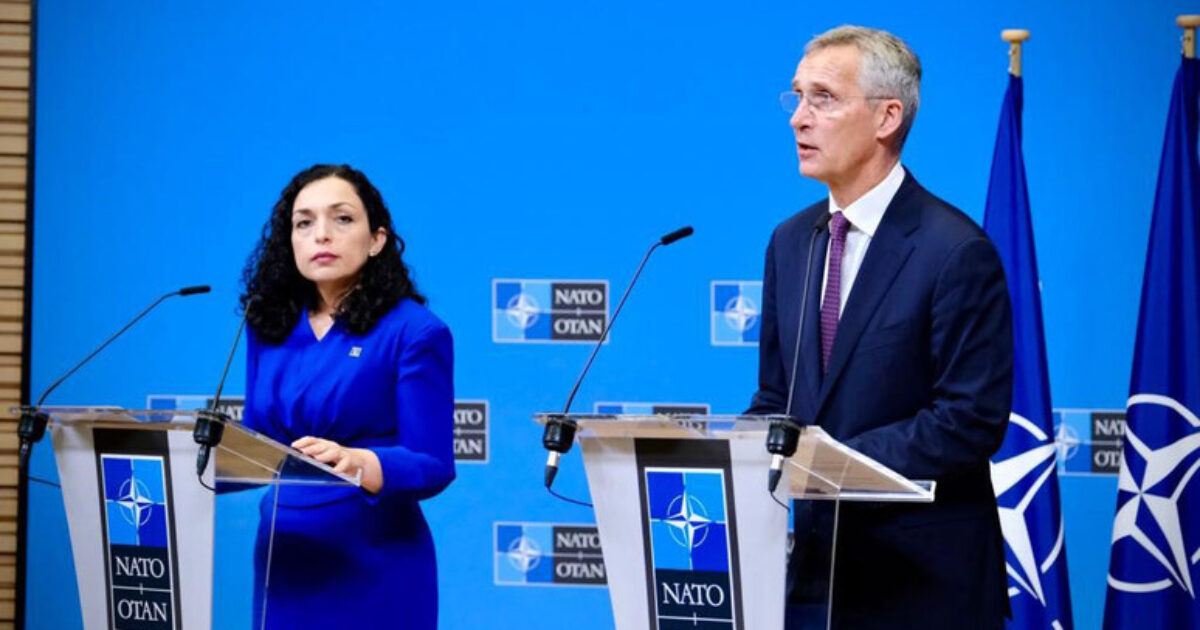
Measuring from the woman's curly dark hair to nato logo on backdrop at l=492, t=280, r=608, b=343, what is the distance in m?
1.75

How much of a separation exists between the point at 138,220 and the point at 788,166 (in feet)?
7.22

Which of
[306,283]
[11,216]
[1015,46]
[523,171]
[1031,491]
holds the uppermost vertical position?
[1015,46]

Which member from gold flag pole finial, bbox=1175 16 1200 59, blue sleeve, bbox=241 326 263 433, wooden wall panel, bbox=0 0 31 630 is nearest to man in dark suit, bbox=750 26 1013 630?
blue sleeve, bbox=241 326 263 433

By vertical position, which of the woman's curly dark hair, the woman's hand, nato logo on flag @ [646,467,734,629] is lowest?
nato logo on flag @ [646,467,734,629]

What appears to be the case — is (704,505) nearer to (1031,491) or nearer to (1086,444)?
(1031,491)

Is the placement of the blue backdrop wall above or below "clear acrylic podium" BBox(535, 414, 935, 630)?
above

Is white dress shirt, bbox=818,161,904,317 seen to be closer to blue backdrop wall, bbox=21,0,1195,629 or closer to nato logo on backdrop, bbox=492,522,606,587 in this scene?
blue backdrop wall, bbox=21,0,1195,629

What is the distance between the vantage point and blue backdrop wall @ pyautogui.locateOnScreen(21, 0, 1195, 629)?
455 cm

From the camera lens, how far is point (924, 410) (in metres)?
2.32

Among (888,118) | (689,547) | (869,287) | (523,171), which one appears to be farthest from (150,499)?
(523,171)

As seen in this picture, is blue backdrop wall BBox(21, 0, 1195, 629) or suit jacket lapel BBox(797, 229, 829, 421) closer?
suit jacket lapel BBox(797, 229, 829, 421)

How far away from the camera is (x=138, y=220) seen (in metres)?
5.06

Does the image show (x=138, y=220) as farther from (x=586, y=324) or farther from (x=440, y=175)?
(x=586, y=324)

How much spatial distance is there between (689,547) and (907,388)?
0.52m
